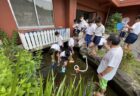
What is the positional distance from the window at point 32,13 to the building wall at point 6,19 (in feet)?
0.58

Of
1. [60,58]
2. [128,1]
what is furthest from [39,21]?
[128,1]

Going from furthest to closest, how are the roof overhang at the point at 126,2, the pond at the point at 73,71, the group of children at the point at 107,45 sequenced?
the roof overhang at the point at 126,2, the pond at the point at 73,71, the group of children at the point at 107,45

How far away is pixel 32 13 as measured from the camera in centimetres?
508

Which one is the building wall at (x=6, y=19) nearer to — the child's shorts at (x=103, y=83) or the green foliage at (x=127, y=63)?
the child's shorts at (x=103, y=83)

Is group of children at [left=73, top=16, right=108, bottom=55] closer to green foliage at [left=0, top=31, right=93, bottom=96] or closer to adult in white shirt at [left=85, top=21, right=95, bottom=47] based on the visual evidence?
adult in white shirt at [left=85, top=21, right=95, bottom=47]

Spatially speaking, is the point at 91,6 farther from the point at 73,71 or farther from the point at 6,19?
the point at 6,19

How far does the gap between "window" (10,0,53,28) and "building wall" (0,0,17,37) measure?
0.58 feet

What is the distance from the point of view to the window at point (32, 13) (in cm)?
450

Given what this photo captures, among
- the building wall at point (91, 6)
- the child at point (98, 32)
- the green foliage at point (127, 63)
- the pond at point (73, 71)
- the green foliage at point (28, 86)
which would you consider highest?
the building wall at point (91, 6)

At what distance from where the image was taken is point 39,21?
216 inches

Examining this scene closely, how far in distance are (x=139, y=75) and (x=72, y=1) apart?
479 cm

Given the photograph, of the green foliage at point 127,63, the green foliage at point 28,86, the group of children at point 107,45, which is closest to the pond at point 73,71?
the group of children at point 107,45

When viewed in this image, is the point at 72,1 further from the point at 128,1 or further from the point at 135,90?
the point at 128,1

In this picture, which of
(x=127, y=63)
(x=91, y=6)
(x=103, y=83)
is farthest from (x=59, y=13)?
(x=103, y=83)
